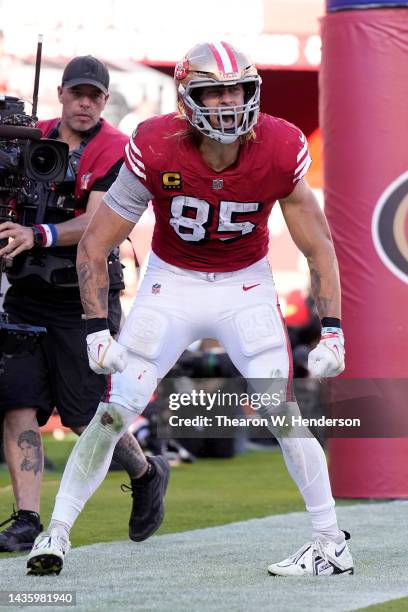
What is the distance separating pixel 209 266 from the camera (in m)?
4.96

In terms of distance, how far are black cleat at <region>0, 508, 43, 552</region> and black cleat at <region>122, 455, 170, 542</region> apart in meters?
0.43

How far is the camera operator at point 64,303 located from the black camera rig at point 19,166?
21 cm

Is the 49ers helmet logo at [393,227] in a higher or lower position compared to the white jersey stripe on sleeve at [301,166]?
lower

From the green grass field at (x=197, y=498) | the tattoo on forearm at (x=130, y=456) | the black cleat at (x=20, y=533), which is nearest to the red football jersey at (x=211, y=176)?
the tattoo on forearm at (x=130, y=456)

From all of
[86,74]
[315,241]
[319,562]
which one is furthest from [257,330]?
[86,74]

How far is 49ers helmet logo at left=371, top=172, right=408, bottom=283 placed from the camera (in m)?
7.35

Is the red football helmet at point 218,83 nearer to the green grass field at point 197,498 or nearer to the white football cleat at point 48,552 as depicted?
the white football cleat at point 48,552

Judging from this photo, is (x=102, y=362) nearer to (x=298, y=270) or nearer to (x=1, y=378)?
(x=1, y=378)

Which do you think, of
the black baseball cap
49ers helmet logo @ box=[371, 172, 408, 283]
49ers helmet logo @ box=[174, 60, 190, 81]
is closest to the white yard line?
49ers helmet logo @ box=[371, 172, 408, 283]

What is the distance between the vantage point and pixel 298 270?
14344 mm

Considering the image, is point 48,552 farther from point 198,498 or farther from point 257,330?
point 198,498

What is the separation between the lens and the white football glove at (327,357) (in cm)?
477

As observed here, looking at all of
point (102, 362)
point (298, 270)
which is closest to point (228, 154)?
point (102, 362)

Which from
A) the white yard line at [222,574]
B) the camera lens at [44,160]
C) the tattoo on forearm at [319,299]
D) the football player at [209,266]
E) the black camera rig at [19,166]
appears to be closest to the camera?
the white yard line at [222,574]
